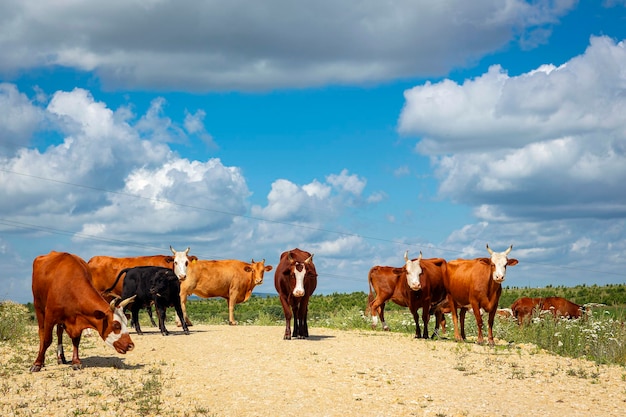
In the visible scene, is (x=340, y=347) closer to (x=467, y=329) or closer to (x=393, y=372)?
(x=393, y=372)

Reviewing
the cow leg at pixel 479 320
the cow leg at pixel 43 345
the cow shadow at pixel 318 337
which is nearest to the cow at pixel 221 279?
the cow shadow at pixel 318 337

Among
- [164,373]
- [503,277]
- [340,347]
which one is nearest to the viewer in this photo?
[164,373]

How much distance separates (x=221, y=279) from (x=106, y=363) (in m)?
11.0

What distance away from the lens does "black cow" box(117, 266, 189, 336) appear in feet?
60.5

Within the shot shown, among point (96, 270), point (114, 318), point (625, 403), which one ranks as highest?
point (96, 270)

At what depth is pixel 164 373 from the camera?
12.8m

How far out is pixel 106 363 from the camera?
14.0m

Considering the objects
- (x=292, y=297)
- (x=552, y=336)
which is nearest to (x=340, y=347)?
(x=292, y=297)

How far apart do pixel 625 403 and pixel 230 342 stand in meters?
8.84

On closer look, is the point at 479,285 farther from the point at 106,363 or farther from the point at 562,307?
the point at 562,307

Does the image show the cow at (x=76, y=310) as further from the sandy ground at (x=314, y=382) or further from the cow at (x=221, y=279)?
the cow at (x=221, y=279)

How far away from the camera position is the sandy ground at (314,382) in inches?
411

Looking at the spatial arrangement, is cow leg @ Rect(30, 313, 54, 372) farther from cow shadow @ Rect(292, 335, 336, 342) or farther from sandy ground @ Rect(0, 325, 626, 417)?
cow shadow @ Rect(292, 335, 336, 342)

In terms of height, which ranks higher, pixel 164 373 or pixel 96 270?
pixel 96 270
